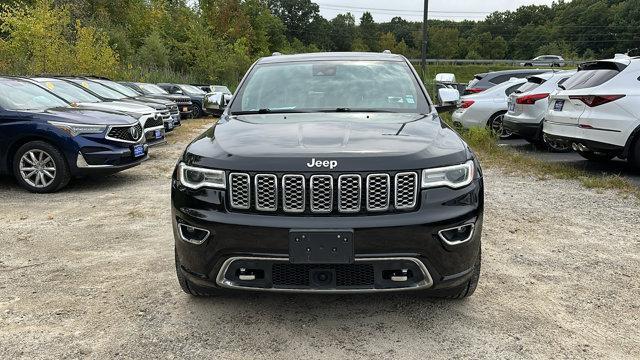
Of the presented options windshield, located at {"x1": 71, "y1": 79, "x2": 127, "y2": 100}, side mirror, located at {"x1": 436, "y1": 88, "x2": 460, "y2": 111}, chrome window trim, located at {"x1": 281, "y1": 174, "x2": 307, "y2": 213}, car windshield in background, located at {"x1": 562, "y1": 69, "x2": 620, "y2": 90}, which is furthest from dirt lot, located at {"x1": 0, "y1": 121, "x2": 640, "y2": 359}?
windshield, located at {"x1": 71, "y1": 79, "x2": 127, "y2": 100}

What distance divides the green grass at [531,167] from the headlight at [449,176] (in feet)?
14.3

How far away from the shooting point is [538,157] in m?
9.60

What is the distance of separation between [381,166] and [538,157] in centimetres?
771

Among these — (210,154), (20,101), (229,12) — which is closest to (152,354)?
(210,154)

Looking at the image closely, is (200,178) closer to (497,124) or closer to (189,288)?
(189,288)

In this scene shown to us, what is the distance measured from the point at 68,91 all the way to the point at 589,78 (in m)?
8.55

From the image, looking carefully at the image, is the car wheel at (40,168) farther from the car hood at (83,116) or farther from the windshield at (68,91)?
the windshield at (68,91)

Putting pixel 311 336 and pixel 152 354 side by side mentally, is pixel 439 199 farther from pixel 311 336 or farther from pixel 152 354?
pixel 152 354

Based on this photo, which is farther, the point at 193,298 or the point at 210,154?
the point at 193,298

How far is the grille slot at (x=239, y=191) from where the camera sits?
284 cm

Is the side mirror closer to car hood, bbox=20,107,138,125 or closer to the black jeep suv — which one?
the black jeep suv

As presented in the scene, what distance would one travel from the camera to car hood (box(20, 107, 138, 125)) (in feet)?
23.2

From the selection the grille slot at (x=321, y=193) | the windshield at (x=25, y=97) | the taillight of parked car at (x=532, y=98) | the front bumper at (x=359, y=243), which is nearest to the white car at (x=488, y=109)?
the taillight of parked car at (x=532, y=98)

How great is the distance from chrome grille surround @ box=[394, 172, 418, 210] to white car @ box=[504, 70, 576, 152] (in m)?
7.46
